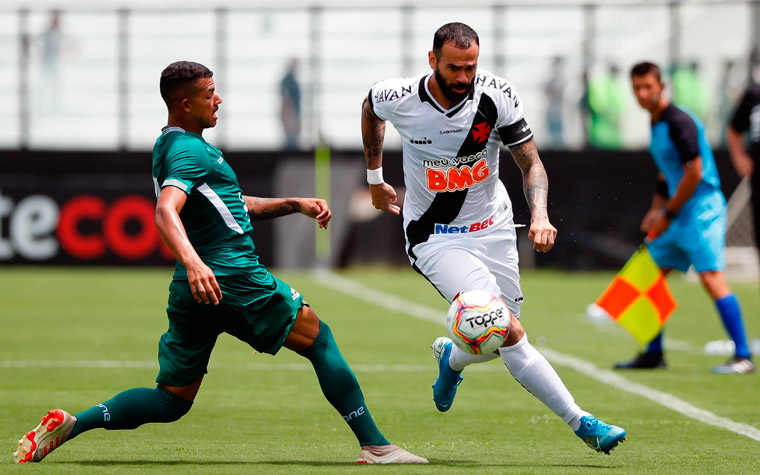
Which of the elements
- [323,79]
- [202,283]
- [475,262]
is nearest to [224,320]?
[202,283]

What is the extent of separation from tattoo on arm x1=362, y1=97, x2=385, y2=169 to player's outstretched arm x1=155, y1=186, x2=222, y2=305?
1645 millimetres

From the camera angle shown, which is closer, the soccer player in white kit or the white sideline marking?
the soccer player in white kit

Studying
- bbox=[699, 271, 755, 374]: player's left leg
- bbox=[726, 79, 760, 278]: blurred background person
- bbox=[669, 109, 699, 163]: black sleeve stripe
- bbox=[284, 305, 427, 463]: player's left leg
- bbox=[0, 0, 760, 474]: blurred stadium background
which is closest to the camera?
bbox=[284, 305, 427, 463]: player's left leg

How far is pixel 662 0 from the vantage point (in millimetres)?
24078

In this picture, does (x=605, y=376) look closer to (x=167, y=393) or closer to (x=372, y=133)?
(x=372, y=133)

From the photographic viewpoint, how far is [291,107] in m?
23.6

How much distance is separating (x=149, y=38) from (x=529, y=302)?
38.1 ft

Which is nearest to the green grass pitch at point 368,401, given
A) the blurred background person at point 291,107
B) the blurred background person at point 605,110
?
the blurred background person at point 605,110

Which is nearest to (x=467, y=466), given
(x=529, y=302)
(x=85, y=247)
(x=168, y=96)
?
(x=168, y=96)

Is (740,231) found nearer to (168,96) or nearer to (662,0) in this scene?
(662,0)

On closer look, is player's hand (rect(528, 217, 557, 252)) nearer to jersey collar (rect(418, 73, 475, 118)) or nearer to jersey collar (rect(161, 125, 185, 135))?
jersey collar (rect(418, 73, 475, 118))

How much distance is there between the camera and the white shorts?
6.29 metres

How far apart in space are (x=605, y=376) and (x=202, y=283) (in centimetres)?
487

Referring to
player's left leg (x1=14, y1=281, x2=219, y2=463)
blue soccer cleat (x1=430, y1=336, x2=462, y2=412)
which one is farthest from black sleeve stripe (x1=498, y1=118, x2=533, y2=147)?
player's left leg (x1=14, y1=281, x2=219, y2=463)
